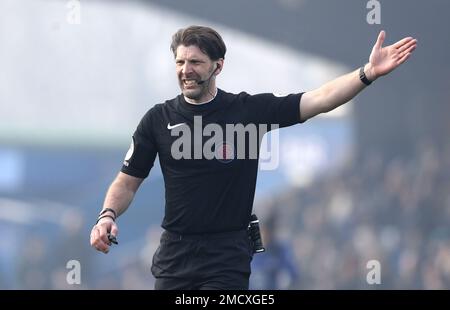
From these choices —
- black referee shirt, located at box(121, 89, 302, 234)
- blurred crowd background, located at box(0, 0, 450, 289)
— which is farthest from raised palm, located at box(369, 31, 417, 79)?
blurred crowd background, located at box(0, 0, 450, 289)

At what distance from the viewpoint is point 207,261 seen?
6.01m

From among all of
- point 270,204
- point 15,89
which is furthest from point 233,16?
point 15,89

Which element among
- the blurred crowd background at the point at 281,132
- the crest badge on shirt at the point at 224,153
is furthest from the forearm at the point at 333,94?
the blurred crowd background at the point at 281,132

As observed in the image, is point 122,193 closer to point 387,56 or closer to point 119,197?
point 119,197

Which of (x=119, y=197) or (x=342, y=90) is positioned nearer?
(x=342, y=90)

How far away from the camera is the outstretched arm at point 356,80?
591 cm

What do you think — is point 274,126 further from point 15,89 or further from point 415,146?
point 15,89

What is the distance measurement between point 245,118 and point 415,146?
33.8 feet

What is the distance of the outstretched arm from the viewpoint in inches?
233

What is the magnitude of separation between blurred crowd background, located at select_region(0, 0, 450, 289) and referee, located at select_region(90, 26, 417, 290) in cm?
832

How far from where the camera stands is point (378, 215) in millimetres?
15531

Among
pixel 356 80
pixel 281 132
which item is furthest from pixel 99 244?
pixel 281 132

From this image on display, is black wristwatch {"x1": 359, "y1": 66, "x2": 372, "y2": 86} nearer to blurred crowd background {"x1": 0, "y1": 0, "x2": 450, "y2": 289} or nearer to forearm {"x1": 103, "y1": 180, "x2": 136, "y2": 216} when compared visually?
forearm {"x1": 103, "y1": 180, "x2": 136, "y2": 216}

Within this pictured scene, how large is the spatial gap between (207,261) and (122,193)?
65cm
